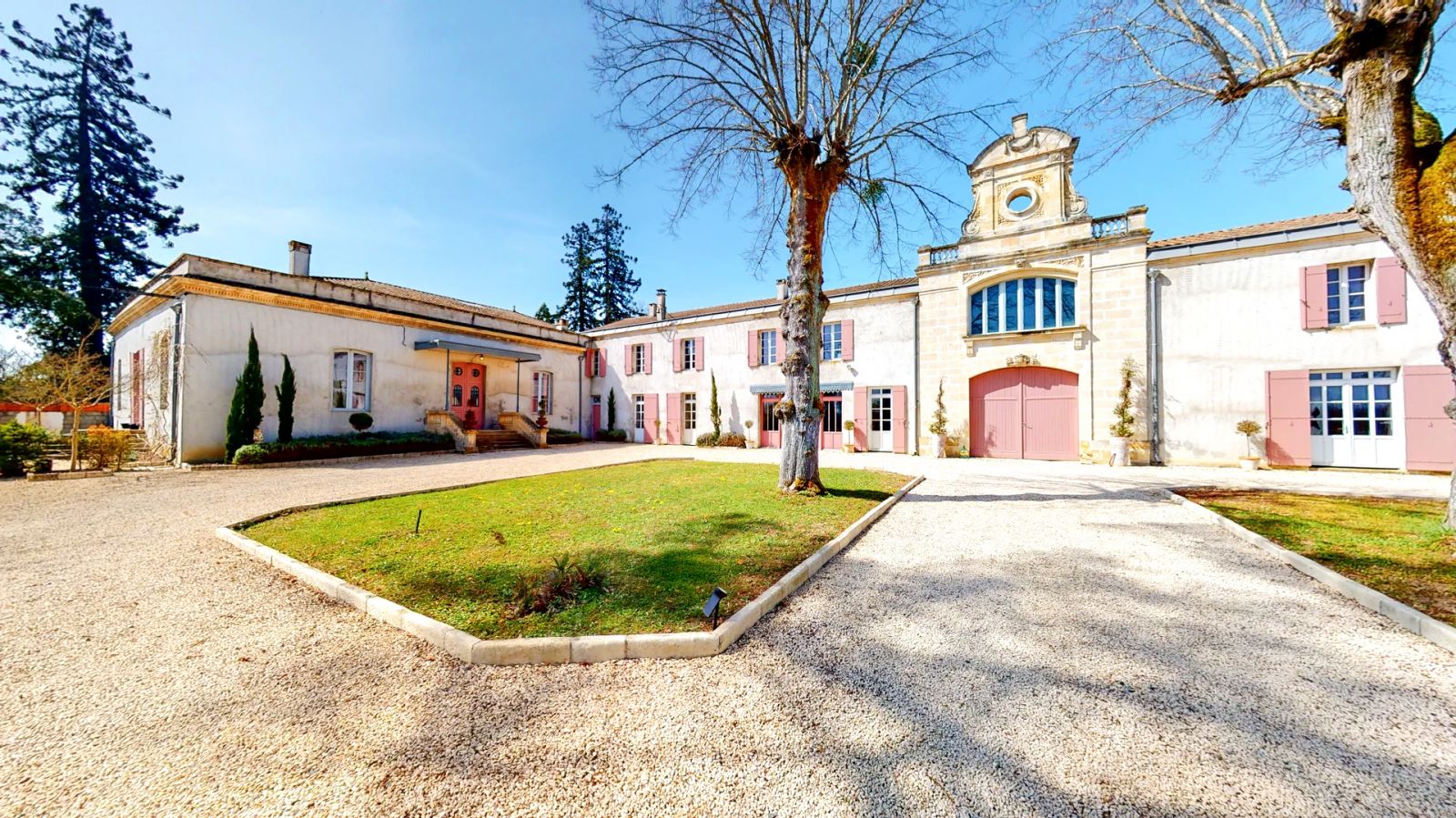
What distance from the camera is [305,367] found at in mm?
13641

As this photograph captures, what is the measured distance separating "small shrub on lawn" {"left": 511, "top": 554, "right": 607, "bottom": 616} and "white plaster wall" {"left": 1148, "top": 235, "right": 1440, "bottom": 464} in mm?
15199

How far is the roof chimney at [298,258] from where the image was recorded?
15.0 meters

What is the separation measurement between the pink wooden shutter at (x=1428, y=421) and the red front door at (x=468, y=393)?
978 inches

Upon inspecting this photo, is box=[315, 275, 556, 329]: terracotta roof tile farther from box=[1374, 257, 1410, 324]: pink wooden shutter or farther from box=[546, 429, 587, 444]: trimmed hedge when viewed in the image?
box=[1374, 257, 1410, 324]: pink wooden shutter

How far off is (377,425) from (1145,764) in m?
18.2

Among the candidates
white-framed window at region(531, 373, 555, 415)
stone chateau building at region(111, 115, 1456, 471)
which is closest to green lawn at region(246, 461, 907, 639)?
stone chateau building at region(111, 115, 1456, 471)

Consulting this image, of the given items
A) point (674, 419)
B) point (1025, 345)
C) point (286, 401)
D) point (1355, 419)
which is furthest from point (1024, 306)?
point (286, 401)

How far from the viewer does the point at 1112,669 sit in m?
2.62

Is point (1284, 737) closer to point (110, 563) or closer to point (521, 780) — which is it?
point (521, 780)

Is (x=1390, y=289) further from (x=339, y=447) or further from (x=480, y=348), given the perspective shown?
(x=339, y=447)

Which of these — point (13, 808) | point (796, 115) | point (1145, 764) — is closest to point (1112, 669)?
point (1145, 764)

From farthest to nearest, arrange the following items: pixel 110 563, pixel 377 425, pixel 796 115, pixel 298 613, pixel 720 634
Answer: pixel 377 425
pixel 796 115
pixel 110 563
pixel 298 613
pixel 720 634

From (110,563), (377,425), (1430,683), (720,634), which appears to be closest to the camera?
(1430,683)

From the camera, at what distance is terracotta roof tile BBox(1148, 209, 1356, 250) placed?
11227 millimetres
